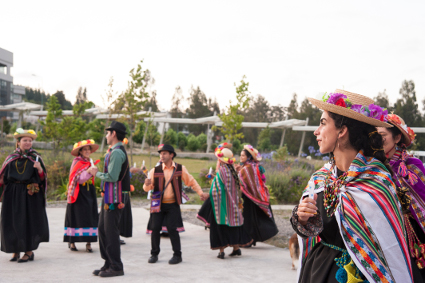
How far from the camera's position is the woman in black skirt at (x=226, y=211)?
270 inches

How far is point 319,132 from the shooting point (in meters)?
2.42

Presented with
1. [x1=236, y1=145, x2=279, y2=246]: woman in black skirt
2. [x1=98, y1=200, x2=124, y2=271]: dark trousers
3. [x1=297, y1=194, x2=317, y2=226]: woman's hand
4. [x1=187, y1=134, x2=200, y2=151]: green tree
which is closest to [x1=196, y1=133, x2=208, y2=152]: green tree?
[x1=187, y1=134, x2=200, y2=151]: green tree

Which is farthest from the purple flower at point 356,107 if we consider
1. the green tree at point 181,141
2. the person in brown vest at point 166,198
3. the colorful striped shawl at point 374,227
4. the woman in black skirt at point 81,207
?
the green tree at point 181,141

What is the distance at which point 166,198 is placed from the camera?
6527mm

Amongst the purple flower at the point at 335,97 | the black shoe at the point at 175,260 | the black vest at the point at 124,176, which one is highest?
the purple flower at the point at 335,97

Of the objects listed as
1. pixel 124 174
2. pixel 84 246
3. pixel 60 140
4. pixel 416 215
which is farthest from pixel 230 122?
pixel 416 215

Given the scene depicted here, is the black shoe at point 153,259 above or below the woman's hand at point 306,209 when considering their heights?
below

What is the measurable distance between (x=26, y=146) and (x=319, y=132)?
17.9 feet

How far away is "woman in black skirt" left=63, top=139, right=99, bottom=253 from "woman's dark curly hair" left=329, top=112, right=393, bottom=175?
5.66 metres

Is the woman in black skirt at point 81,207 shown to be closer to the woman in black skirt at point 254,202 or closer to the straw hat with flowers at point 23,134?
the straw hat with flowers at point 23,134

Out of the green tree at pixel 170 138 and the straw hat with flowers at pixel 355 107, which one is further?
the green tree at pixel 170 138

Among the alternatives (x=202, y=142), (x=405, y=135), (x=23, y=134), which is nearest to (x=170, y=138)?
(x=202, y=142)

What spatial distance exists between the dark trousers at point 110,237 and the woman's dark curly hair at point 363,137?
3897 mm

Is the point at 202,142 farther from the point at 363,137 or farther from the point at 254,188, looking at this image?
the point at 363,137
